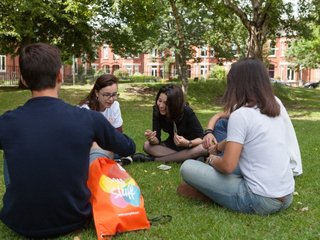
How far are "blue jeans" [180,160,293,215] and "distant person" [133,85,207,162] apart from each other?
1926 millimetres

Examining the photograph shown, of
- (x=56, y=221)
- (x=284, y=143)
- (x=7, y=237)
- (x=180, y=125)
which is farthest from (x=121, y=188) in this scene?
(x=180, y=125)

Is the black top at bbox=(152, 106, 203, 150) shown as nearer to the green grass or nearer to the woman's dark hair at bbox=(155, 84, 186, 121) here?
the woman's dark hair at bbox=(155, 84, 186, 121)

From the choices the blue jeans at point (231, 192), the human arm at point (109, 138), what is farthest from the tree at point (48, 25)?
the human arm at point (109, 138)

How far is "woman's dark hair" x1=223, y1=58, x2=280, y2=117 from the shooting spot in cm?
367

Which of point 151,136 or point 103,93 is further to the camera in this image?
point 151,136

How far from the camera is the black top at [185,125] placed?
20.3 ft

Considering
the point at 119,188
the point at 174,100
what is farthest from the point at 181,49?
the point at 119,188

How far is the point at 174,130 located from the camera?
250 inches

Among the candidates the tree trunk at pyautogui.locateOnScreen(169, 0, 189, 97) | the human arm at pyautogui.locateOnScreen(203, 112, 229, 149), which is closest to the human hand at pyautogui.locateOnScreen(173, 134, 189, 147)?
the human arm at pyautogui.locateOnScreen(203, 112, 229, 149)

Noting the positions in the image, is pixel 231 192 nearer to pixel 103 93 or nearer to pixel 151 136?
pixel 103 93

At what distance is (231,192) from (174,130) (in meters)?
2.52

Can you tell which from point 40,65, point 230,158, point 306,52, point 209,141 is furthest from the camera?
point 306,52

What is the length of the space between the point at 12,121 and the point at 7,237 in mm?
1012

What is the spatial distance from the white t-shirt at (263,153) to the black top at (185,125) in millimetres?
2392
